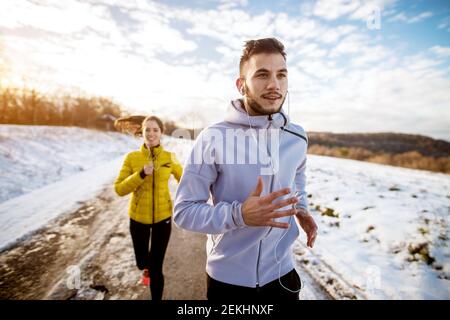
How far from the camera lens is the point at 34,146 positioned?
15828 mm

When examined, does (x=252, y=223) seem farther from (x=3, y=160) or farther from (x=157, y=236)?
(x=3, y=160)

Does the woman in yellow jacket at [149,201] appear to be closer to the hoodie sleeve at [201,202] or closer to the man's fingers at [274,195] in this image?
the hoodie sleeve at [201,202]

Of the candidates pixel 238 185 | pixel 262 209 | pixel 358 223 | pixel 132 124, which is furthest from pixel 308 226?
pixel 358 223

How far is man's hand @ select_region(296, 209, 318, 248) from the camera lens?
1.85m

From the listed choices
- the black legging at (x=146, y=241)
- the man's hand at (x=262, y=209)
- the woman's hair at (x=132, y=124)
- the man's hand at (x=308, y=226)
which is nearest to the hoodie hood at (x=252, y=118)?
the man's hand at (x=262, y=209)

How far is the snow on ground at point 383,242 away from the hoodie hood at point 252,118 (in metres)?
2.77

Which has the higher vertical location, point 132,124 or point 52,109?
point 52,109

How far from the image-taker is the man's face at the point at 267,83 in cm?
169

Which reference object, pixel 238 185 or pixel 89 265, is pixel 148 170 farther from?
pixel 89 265

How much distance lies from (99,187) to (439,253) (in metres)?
9.79

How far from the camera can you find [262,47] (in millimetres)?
1758

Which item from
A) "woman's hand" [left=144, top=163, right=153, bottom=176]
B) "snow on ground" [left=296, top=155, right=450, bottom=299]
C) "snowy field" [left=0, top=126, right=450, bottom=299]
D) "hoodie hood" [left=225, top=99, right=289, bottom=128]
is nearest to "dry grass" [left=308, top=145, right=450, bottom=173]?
"snowy field" [left=0, top=126, right=450, bottom=299]

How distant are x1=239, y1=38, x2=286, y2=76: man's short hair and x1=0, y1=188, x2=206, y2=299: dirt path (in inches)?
117

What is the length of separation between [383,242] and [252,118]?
4.69 metres
